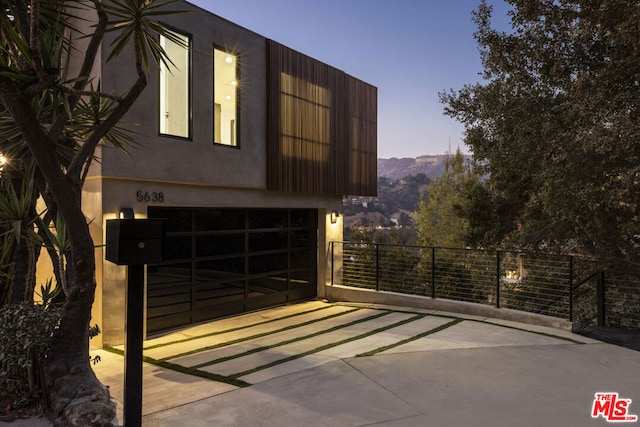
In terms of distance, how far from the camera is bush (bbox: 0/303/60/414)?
3768 millimetres

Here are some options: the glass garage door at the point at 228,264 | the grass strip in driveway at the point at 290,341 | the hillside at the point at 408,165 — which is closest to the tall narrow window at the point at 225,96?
the glass garage door at the point at 228,264

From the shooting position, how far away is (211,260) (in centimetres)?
859

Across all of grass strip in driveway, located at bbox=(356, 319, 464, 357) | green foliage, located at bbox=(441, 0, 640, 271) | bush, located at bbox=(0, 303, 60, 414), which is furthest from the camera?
green foliage, located at bbox=(441, 0, 640, 271)

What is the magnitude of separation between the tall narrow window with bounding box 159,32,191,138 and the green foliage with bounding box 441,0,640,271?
6.48 m

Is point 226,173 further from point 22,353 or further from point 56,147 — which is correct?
point 22,353

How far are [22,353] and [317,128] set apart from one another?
7902 millimetres

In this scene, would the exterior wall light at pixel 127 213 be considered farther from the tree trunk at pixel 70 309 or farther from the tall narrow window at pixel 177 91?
the tree trunk at pixel 70 309

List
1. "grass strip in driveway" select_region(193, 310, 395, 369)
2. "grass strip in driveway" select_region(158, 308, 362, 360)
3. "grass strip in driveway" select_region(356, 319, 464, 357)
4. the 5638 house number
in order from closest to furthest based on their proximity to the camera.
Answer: "grass strip in driveway" select_region(193, 310, 395, 369), "grass strip in driveway" select_region(356, 319, 464, 357), "grass strip in driveway" select_region(158, 308, 362, 360), the 5638 house number

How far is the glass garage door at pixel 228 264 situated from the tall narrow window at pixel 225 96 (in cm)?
141

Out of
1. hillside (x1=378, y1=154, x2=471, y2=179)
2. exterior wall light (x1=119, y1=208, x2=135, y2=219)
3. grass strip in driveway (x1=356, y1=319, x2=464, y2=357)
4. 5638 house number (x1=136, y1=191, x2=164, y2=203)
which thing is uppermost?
hillside (x1=378, y1=154, x2=471, y2=179)

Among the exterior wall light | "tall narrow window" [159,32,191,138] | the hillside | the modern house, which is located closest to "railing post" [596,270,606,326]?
the modern house

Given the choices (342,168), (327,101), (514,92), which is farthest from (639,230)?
(327,101)

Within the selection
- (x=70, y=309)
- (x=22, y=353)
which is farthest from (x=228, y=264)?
(x=22, y=353)

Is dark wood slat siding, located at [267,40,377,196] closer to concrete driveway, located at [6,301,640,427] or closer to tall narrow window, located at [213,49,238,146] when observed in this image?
tall narrow window, located at [213,49,238,146]
